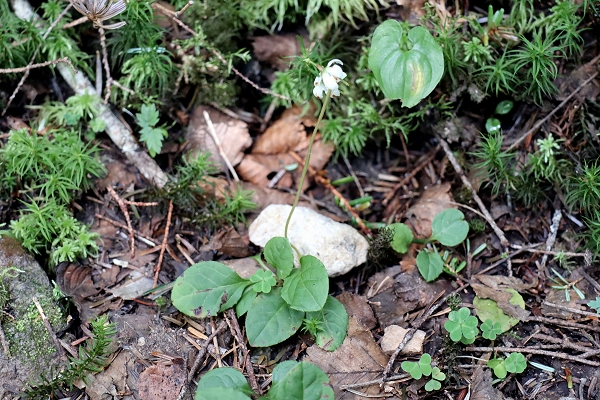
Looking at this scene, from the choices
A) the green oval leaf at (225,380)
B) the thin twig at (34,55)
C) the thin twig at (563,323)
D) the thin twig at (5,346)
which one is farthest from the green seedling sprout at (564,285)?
the thin twig at (34,55)

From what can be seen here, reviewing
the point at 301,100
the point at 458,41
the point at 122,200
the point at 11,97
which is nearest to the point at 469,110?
the point at 458,41

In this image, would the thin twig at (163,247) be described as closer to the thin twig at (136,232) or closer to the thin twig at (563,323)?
the thin twig at (136,232)

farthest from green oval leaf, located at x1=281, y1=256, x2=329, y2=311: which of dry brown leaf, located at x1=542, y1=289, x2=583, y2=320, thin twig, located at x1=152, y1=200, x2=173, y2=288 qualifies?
dry brown leaf, located at x1=542, y1=289, x2=583, y2=320

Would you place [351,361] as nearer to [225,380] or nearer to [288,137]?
[225,380]

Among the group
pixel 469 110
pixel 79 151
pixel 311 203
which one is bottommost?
pixel 311 203

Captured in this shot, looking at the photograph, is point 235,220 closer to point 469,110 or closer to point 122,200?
point 122,200

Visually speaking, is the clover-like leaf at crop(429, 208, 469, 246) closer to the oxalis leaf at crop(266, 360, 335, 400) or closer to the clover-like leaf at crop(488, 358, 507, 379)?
the clover-like leaf at crop(488, 358, 507, 379)
